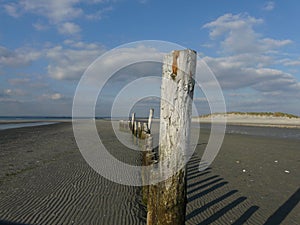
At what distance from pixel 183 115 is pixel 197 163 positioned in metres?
8.13

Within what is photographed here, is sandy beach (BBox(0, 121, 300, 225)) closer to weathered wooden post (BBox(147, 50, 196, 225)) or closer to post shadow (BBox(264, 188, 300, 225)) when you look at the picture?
post shadow (BBox(264, 188, 300, 225))

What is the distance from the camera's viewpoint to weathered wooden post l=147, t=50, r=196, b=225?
328 centimetres

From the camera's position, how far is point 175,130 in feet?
10.7

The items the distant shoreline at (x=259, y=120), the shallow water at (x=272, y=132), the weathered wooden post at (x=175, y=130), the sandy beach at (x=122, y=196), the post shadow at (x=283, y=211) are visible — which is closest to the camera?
the weathered wooden post at (x=175, y=130)

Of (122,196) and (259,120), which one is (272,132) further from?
(259,120)

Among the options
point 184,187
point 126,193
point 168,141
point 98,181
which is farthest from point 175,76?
point 98,181

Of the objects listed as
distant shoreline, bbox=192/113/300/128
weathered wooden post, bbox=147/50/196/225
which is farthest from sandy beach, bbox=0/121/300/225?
distant shoreline, bbox=192/113/300/128

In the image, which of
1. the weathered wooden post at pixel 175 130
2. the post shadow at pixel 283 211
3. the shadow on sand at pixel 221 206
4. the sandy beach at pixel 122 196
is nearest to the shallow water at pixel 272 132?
the sandy beach at pixel 122 196

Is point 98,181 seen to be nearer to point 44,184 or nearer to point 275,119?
point 44,184

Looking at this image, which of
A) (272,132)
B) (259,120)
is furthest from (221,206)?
(259,120)

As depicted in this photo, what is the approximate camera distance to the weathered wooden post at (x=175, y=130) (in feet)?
10.8

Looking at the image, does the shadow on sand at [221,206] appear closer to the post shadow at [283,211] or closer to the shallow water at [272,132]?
the post shadow at [283,211]

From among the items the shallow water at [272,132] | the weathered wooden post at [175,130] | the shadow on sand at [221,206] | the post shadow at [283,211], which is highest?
the weathered wooden post at [175,130]

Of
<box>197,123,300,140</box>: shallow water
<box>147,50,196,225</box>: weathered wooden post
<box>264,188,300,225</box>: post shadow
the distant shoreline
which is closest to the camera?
<box>147,50,196,225</box>: weathered wooden post
